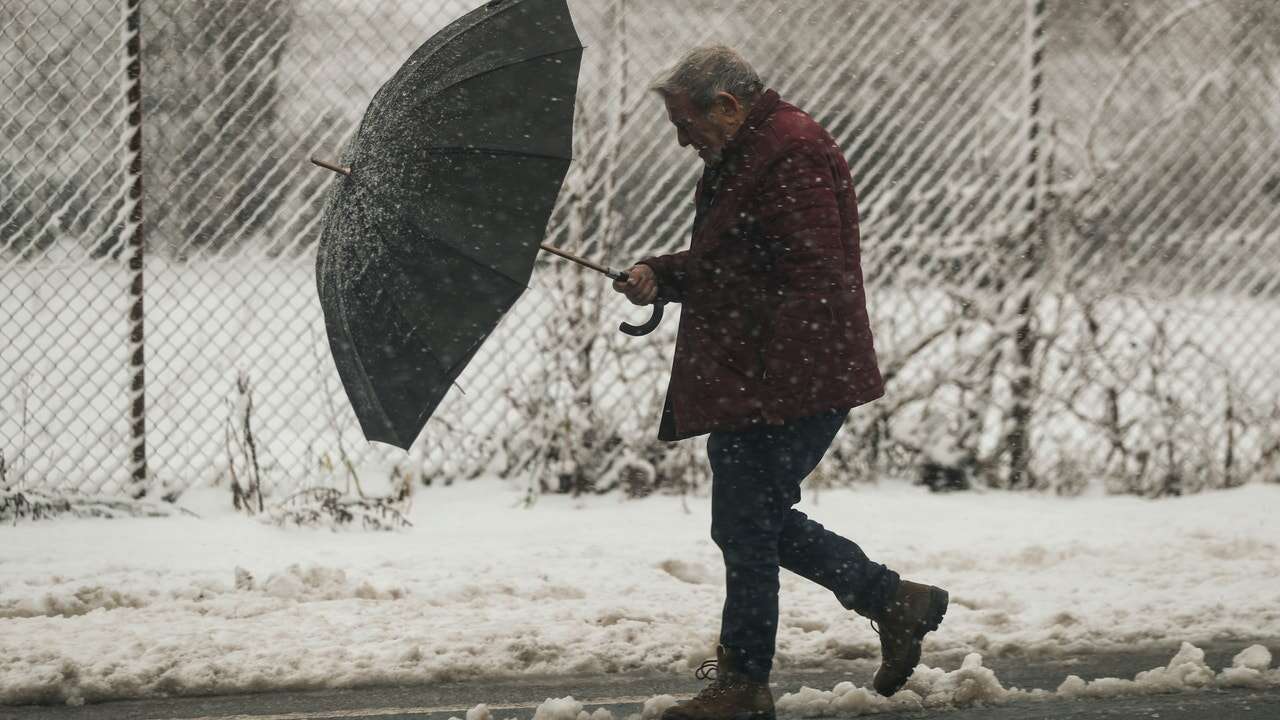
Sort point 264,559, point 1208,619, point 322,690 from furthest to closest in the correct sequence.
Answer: point 264,559 < point 1208,619 < point 322,690

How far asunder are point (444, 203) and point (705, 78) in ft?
2.35

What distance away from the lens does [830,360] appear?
3129 mm

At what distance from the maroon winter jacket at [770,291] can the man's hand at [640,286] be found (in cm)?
4

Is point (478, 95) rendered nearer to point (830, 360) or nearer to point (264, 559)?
point (830, 360)

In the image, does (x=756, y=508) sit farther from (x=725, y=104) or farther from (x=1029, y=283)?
(x=1029, y=283)

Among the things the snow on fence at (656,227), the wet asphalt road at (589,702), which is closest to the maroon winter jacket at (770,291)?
the wet asphalt road at (589,702)

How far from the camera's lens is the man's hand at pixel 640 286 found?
10.4ft

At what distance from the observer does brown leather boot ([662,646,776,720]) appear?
10.6 ft

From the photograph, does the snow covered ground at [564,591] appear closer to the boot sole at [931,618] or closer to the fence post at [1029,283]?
the boot sole at [931,618]

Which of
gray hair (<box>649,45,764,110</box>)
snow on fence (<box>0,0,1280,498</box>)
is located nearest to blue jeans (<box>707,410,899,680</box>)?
gray hair (<box>649,45,764,110</box>)

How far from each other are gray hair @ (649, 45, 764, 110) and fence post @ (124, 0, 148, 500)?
10.9 ft

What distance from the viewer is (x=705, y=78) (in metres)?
3.15

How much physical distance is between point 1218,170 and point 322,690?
564 centimetres

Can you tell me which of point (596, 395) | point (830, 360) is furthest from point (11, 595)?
point (830, 360)
